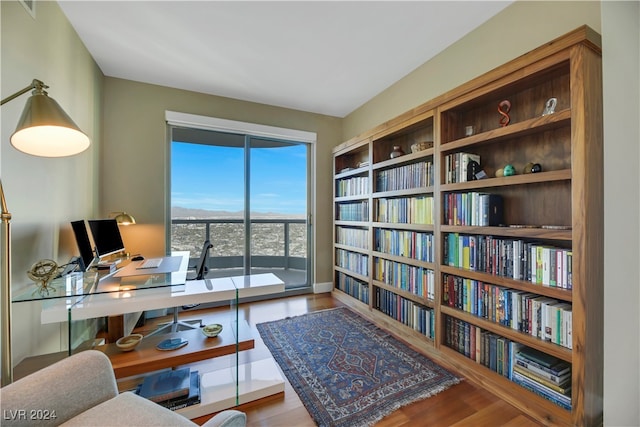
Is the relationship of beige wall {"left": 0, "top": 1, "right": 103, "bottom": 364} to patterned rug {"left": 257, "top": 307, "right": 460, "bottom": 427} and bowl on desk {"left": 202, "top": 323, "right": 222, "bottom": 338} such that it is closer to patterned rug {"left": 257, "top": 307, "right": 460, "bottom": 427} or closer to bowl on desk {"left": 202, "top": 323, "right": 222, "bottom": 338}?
bowl on desk {"left": 202, "top": 323, "right": 222, "bottom": 338}

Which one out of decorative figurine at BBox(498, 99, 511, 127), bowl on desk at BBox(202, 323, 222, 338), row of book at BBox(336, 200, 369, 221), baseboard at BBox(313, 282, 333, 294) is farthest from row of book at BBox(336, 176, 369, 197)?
bowl on desk at BBox(202, 323, 222, 338)

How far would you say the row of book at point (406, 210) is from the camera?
2.19 m

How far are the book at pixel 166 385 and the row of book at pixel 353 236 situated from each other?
2037 mm

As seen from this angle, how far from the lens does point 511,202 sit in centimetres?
182

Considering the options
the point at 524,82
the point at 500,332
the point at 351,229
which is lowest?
the point at 500,332

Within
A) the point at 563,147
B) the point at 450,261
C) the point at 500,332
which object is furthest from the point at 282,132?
the point at 500,332

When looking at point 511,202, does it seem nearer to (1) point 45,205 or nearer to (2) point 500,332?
(2) point 500,332

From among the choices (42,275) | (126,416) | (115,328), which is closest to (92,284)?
(42,275)

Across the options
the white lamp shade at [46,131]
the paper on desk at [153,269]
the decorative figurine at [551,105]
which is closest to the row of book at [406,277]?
the decorative figurine at [551,105]

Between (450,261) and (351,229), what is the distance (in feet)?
4.78

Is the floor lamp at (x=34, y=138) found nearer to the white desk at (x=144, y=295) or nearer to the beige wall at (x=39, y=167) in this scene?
the white desk at (x=144, y=295)

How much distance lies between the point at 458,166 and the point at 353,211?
151 centimetres

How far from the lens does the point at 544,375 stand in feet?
4.71
